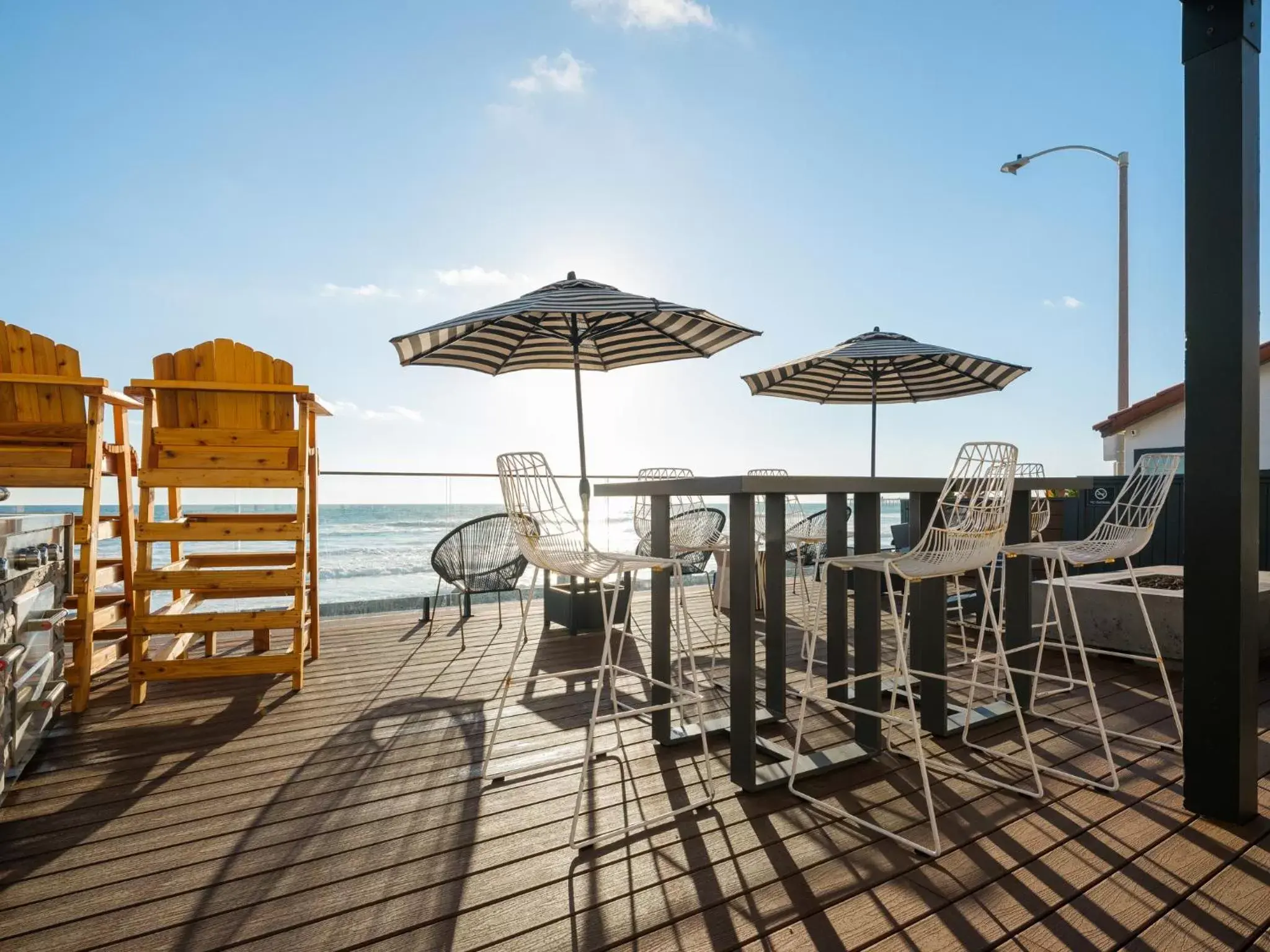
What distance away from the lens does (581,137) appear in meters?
7.70

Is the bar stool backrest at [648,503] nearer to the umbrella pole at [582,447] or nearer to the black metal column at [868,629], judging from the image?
the umbrella pole at [582,447]

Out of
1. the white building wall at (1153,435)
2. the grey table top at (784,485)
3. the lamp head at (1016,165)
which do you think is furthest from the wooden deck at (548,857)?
the white building wall at (1153,435)

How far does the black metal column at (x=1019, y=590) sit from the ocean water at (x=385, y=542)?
2346mm

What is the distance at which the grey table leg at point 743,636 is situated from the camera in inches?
88.6

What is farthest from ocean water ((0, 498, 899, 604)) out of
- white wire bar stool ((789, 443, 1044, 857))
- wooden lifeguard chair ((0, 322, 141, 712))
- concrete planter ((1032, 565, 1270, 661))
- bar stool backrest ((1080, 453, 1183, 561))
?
concrete planter ((1032, 565, 1270, 661))

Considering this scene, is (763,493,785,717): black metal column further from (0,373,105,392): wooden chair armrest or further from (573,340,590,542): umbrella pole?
(0,373,105,392): wooden chair armrest

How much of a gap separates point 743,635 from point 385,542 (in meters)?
19.7

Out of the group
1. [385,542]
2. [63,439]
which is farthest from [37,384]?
[385,542]

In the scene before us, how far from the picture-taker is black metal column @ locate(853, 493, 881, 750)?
2559 mm

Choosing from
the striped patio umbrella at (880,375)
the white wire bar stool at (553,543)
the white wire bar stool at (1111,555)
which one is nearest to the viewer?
the white wire bar stool at (553,543)

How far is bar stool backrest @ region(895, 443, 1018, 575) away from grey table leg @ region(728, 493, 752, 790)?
0.49m

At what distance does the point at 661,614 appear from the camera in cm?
266

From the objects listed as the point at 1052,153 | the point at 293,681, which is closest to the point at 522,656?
the point at 293,681

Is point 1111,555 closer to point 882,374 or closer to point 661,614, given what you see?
point 661,614
